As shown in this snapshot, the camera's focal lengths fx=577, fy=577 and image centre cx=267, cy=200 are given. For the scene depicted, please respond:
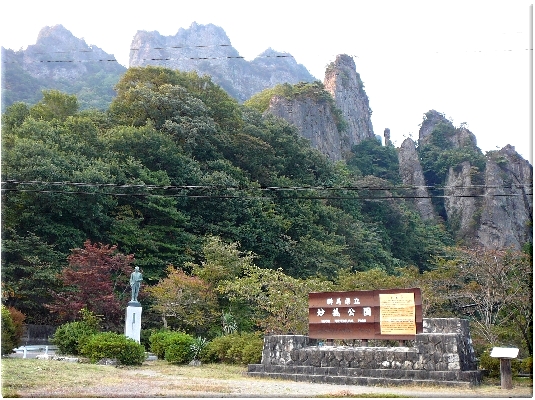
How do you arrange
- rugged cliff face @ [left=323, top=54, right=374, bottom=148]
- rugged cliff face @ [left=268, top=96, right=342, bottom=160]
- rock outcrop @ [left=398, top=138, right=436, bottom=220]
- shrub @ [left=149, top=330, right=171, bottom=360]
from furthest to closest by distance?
rugged cliff face @ [left=323, top=54, right=374, bottom=148] → rock outcrop @ [left=398, top=138, right=436, bottom=220] → rugged cliff face @ [left=268, top=96, right=342, bottom=160] → shrub @ [left=149, top=330, right=171, bottom=360]

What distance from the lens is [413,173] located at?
54.4m

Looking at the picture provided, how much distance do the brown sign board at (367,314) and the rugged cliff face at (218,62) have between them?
9439 cm

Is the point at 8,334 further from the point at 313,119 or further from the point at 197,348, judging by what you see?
the point at 313,119

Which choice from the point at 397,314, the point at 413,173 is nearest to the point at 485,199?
the point at 413,173

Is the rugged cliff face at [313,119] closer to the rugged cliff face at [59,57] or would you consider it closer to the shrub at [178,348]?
the shrub at [178,348]

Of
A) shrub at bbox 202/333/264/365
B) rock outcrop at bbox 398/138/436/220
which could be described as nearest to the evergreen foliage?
shrub at bbox 202/333/264/365

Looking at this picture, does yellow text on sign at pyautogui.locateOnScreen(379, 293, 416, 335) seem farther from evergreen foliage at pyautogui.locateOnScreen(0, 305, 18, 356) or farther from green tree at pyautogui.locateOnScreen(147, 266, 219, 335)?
evergreen foliage at pyautogui.locateOnScreen(0, 305, 18, 356)

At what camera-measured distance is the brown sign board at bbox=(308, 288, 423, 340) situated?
11.9 m

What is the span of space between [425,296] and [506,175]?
33.3 m

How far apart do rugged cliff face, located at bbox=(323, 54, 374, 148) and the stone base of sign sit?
49979 millimetres

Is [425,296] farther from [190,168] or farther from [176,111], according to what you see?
[176,111]

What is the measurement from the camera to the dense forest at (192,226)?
1920 centimetres

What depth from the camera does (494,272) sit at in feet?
55.7

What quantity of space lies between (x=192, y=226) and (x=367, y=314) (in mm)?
16471
